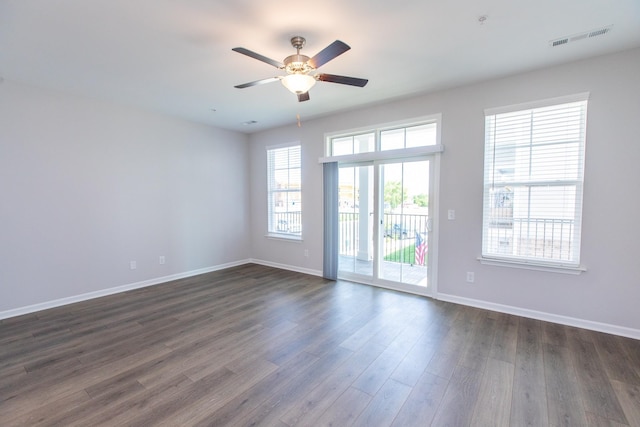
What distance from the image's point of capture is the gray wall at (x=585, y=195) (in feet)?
9.10

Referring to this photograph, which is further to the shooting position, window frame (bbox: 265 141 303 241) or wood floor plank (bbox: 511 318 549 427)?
window frame (bbox: 265 141 303 241)

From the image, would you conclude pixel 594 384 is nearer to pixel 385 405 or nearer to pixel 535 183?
pixel 385 405

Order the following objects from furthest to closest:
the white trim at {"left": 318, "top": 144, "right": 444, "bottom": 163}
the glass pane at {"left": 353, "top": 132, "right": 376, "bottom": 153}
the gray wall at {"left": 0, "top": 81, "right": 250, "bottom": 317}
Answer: the glass pane at {"left": 353, "top": 132, "right": 376, "bottom": 153} < the white trim at {"left": 318, "top": 144, "right": 444, "bottom": 163} < the gray wall at {"left": 0, "top": 81, "right": 250, "bottom": 317}

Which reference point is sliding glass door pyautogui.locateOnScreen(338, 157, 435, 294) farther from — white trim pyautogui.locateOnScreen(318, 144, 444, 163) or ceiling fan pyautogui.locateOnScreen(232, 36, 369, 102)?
ceiling fan pyautogui.locateOnScreen(232, 36, 369, 102)

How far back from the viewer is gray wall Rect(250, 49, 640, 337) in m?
2.77

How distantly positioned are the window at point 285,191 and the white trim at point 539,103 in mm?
3148

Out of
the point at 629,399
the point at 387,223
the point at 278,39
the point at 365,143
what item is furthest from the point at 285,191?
the point at 629,399

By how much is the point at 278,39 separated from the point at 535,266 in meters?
3.62

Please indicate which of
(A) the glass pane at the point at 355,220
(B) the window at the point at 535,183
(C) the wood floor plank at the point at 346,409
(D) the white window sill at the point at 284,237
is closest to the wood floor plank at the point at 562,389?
(B) the window at the point at 535,183

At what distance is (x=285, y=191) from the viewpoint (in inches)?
222

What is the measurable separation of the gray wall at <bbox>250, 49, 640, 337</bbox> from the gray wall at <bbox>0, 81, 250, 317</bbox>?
10.8 ft

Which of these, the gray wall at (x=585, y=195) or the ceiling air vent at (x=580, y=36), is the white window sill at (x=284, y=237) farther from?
the ceiling air vent at (x=580, y=36)

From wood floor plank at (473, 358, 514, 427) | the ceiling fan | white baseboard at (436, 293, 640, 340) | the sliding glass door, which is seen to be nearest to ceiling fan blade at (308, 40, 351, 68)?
the ceiling fan

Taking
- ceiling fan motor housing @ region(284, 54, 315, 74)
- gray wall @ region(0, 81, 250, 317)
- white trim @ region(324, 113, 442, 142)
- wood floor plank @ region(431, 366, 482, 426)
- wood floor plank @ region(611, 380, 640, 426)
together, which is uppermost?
ceiling fan motor housing @ region(284, 54, 315, 74)
